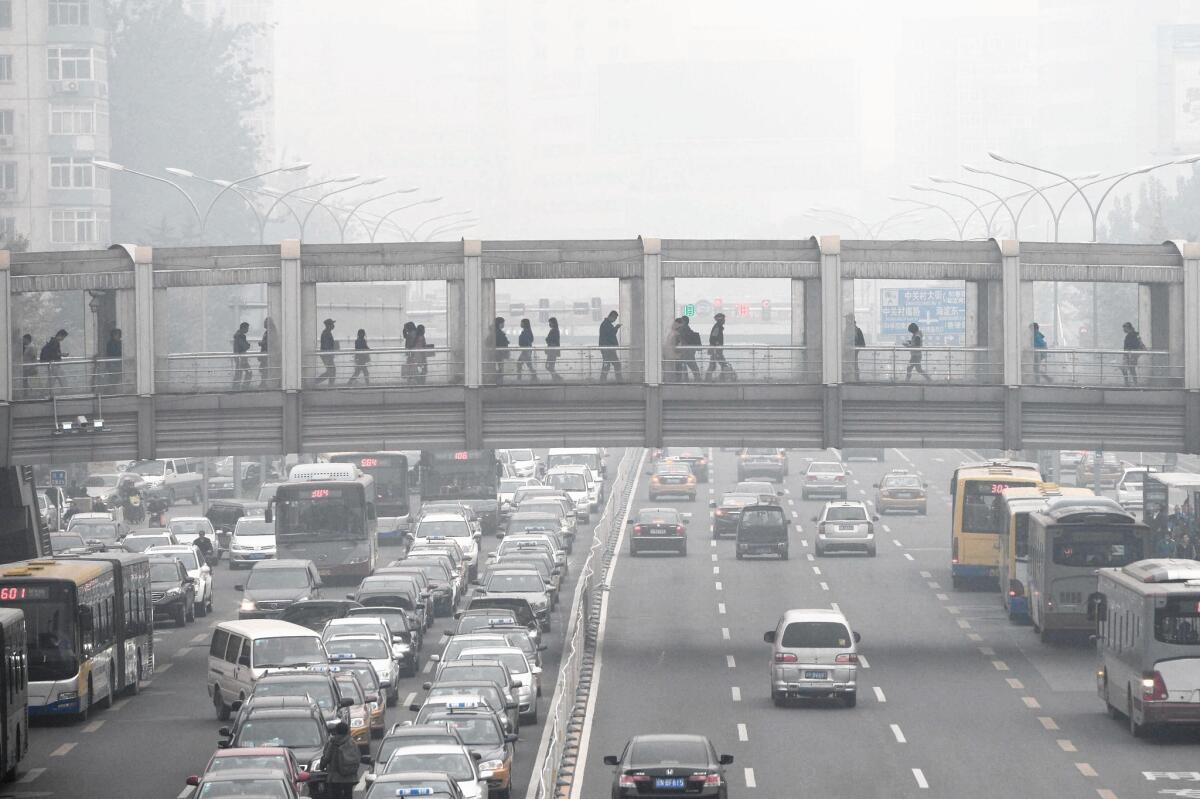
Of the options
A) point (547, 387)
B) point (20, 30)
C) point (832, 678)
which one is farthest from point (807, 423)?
point (20, 30)

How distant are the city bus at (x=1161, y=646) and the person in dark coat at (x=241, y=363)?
63.6ft

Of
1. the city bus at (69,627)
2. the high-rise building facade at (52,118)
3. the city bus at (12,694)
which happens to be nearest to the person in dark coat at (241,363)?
the city bus at (69,627)

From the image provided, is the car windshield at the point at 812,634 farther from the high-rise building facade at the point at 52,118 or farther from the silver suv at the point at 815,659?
the high-rise building facade at the point at 52,118

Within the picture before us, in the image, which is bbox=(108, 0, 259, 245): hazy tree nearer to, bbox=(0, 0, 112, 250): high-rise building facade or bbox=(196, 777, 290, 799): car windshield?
bbox=(0, 0, 112, 250): high-rise building facade

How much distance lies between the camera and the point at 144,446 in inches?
1770

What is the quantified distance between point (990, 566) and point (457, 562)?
14.3 m

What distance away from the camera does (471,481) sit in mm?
77312

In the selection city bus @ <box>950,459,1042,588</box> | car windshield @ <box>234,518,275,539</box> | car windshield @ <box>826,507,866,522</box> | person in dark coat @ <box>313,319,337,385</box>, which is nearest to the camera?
person in dark coat @ <box>313,319,337,385</box>

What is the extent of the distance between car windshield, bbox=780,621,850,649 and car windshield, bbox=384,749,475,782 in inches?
491

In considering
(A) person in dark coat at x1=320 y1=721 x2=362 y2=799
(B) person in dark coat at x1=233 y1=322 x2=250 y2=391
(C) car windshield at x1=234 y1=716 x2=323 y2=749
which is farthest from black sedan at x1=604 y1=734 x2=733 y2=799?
(B) person in dark coat at x1=233 y1=322 x2=250 y2=391

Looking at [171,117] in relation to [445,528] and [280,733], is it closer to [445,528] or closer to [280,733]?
[445,528]

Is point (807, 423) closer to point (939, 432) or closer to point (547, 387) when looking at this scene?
point (939, 432)

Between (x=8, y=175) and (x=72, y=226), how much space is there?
16.9 ft

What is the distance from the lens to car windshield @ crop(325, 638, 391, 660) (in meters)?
38.6
